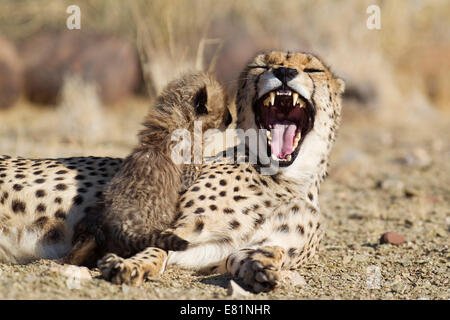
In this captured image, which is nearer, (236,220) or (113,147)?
(236,220)

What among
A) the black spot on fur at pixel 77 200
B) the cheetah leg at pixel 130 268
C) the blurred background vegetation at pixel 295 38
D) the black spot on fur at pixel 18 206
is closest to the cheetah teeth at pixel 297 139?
the cheetah leg at pixel 130 268

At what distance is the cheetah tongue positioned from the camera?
3574 mm

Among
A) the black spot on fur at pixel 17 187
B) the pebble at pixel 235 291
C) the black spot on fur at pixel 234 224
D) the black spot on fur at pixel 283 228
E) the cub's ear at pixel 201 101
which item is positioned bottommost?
the pebble at pixel 235 291

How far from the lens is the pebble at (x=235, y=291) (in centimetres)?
277

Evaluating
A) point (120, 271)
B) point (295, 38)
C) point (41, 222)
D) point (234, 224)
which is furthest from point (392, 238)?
point (295, 38)

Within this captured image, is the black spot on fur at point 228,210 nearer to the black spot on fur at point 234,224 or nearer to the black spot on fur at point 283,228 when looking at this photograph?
the black spot on fur at point 234,224

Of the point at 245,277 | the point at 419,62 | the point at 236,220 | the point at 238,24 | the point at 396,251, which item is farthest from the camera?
the point at 419,62

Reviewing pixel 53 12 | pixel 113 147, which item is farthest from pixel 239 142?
pixel 53 12

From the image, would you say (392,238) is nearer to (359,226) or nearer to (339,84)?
(359,226)

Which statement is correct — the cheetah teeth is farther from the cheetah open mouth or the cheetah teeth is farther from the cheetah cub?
the cheetah cub

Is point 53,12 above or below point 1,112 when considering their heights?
above

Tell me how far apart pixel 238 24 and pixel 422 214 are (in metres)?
6.43

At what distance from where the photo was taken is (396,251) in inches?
155
